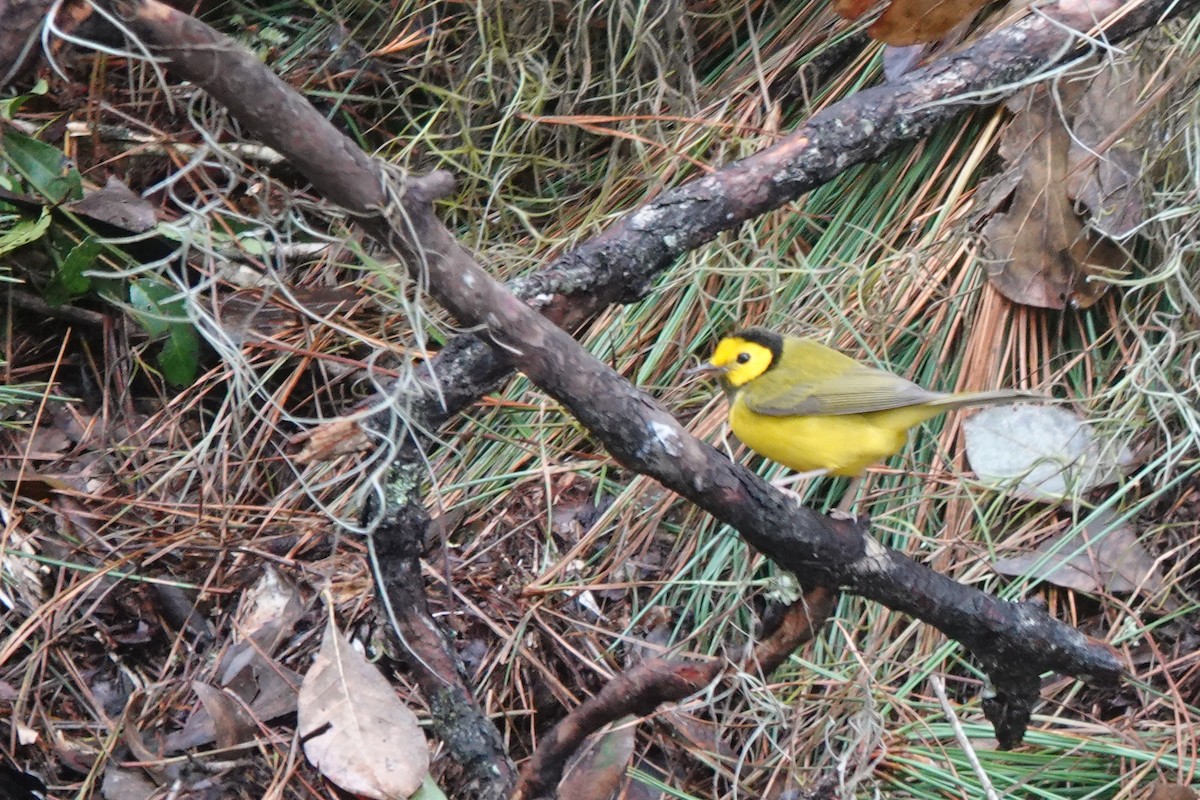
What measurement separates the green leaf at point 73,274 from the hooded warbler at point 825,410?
1778 millimetres

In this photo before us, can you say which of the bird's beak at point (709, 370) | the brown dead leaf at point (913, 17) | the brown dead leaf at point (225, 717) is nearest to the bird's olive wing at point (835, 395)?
the bird's beak at point (709, 370)

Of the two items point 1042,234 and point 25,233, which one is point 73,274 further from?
point 1042,234

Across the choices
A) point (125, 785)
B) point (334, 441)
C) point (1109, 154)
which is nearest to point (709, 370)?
point (334, 441)

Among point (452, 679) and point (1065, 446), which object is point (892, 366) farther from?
point (452, 679)

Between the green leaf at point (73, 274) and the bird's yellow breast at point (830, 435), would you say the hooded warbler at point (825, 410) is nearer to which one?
the bird's yellow breast at point (830, 435)

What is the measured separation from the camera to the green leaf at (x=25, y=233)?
307 centimetres

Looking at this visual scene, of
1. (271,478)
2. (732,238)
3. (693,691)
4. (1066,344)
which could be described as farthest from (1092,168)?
(271,478)

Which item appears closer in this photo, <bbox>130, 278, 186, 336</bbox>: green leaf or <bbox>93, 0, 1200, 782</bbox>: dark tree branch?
<bbox>93, 0, 1200, 782</bbox>: dark tree branch

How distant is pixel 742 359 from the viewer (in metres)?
2.78

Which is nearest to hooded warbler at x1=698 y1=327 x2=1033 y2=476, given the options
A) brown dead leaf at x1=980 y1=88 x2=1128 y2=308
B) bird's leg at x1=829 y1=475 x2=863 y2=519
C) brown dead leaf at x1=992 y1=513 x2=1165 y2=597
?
bird's leg at x1=829 y1=475 x2=863 y2=519

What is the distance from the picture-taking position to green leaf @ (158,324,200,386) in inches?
122

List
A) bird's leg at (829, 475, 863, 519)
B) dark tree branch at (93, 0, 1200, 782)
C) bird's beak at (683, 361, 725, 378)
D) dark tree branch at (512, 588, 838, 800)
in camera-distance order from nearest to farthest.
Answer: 1. dark tree branch at (93, 0, 1200, 782)
2. dark tree branch at (512, 588, 838, 800)
3. bird's beak at (683, 361, 725, 378)
4. bird's leg at (829, 475, 863, 519)

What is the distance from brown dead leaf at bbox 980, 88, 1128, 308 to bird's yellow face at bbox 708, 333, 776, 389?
0.76 m

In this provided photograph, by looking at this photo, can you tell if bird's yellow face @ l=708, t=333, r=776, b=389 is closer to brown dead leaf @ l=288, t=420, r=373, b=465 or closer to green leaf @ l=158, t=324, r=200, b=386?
brown dead leaf @ l=288, t=420, r=373, b=465
